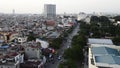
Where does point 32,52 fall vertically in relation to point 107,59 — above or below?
below

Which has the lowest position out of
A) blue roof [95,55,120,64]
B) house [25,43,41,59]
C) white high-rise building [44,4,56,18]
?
white high-rise building [44,4,56,18]

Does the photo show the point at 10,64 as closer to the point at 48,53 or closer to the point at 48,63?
the point at 48,63

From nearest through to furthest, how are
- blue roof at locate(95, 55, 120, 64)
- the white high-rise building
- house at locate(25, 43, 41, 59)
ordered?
1. blue roof at locate(95, 55, 120, 64)
2. house at locate(25, 43, 41, 59)
3. the white high-rise building

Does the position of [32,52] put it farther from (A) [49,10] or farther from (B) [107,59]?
(A) [49,10]

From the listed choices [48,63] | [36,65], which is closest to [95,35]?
[48,63]

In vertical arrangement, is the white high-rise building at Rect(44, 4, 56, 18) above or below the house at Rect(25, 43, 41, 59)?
below

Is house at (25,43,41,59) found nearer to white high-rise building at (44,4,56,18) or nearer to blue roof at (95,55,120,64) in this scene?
blue roof at (95,55,120,64)

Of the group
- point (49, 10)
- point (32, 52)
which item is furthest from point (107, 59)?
point (49, 10)

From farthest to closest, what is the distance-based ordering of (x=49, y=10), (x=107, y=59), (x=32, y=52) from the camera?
1. (x=49, y=10)
2. (x=32, y=52)
3. (x=107, y=59)

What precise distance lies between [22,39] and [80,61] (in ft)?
25.1

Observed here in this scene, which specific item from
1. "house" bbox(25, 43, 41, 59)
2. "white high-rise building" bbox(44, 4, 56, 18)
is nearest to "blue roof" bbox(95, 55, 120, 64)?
"house" bbox(25, 43, 41, 59)

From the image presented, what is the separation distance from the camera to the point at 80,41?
1770 centimetres

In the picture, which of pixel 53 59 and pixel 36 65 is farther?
pixel 53 59

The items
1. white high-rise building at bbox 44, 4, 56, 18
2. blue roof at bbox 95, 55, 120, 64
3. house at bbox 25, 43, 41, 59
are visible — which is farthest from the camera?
white high-rise building at bbox 44, 4, 56, 18
